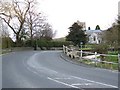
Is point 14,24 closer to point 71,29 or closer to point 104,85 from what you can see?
point 71,29

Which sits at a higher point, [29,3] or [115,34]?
[29,3]

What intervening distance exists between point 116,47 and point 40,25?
3349 cm

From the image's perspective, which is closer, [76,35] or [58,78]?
[58,78]

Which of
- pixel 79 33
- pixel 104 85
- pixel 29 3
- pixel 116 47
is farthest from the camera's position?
pixel 79 33

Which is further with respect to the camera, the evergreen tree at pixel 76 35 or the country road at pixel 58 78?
the evergreen tree at pixel 76 35

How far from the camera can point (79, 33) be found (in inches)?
3898

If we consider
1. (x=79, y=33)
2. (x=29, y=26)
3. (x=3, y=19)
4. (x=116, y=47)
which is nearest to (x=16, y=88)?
(x=116, y=47)

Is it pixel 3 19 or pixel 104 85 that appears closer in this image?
pixel 104 85

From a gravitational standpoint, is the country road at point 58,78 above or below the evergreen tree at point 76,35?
below

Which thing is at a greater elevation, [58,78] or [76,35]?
[76,35]

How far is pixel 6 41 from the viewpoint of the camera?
2753 inches

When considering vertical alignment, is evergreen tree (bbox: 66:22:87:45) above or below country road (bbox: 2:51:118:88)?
above

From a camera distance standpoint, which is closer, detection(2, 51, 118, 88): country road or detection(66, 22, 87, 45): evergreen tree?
detection(2, 51, 118, 88): country road

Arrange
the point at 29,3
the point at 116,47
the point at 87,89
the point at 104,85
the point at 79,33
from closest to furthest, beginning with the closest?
the point at 87,89 → the point at 104,85 → the point at 116,47 → the point at 29,3 → the point at 79,33
